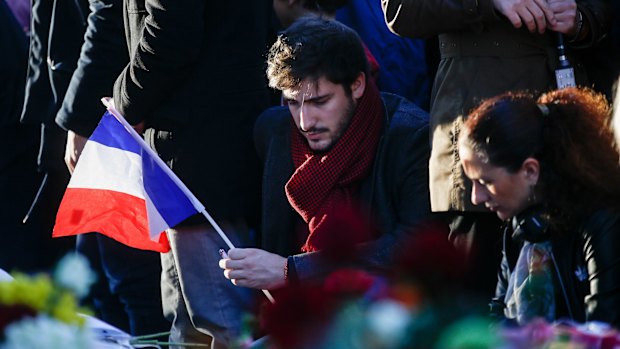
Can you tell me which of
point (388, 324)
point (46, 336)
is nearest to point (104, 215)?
point (46, 336)

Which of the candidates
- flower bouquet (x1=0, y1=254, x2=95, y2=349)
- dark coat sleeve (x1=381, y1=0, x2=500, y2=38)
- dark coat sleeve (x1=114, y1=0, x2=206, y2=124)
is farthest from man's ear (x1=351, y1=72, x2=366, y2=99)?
flower bouquet (x1=0, y1=254, x2=95, y2=349)

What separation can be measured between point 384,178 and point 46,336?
222 cm

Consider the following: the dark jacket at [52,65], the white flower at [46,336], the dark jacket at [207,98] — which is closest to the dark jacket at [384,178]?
the dark jacket at [207,98]

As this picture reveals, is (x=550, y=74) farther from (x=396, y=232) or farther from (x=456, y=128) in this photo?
(x=396, y=232)

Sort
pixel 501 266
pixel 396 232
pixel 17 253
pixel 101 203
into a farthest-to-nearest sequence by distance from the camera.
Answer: pixel 17 253 → pixel 101 203 → pixel 396 232 → pixel 501 266

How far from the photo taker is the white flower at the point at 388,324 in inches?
58.8

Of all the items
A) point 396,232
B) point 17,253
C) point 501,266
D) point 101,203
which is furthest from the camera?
point 17,253

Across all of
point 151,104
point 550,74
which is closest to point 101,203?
point 151,104

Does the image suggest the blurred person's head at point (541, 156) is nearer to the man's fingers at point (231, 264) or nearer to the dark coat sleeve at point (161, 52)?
the man's fingers at point (231, 264)

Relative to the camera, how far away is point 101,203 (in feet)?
12.9

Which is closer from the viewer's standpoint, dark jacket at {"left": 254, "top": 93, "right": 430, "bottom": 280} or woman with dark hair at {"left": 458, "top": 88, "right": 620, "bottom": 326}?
woman with dark hair at {"left": 458, "top": 88, "right": 620, "bottom": 326}

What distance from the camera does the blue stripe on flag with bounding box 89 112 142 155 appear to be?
154 inches

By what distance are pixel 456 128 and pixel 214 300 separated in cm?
105

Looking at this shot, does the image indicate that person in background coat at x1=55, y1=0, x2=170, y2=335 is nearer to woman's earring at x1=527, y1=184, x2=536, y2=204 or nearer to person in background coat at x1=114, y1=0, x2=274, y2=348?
person in background coat at x1=114, y1=0, x2=274, y2=348
